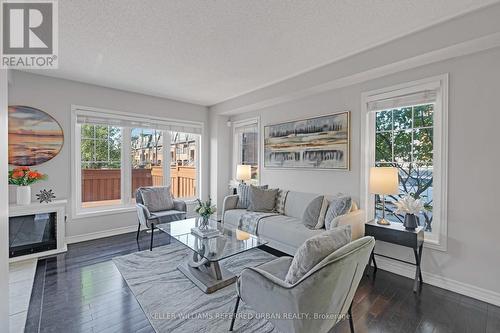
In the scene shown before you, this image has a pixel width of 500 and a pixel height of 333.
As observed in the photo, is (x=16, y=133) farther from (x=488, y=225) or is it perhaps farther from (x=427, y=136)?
(x=488, y=225)

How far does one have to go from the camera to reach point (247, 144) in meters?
5.30

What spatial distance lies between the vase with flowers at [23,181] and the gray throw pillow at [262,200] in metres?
3.01

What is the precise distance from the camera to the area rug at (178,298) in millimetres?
1995

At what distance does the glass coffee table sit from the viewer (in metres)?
2.50

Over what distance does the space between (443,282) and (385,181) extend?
1.19 m

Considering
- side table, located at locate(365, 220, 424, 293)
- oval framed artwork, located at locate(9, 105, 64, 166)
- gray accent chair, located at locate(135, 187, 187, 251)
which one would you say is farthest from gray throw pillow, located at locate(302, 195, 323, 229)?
oval framed artwork, located at locate(9, 105, 64, 166)

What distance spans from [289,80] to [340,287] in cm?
305

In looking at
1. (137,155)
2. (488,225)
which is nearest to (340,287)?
(488,225)

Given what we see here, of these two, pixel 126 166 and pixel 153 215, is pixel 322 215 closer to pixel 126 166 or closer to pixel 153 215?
pixel 153 215

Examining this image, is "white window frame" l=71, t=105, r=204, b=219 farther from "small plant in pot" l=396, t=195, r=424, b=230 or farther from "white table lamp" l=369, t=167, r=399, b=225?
"small plant in pot" l=396, t=195, r=424, b=230

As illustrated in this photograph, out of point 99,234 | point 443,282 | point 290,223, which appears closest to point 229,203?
point 290,223

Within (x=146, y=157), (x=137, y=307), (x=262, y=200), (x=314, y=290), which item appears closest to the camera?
(x=314, y=290)

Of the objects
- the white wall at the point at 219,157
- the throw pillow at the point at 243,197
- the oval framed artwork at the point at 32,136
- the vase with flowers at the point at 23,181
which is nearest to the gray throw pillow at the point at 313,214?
the throw pillow at the point at 243,197

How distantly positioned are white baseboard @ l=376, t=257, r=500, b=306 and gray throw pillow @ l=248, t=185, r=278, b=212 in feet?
5.48
